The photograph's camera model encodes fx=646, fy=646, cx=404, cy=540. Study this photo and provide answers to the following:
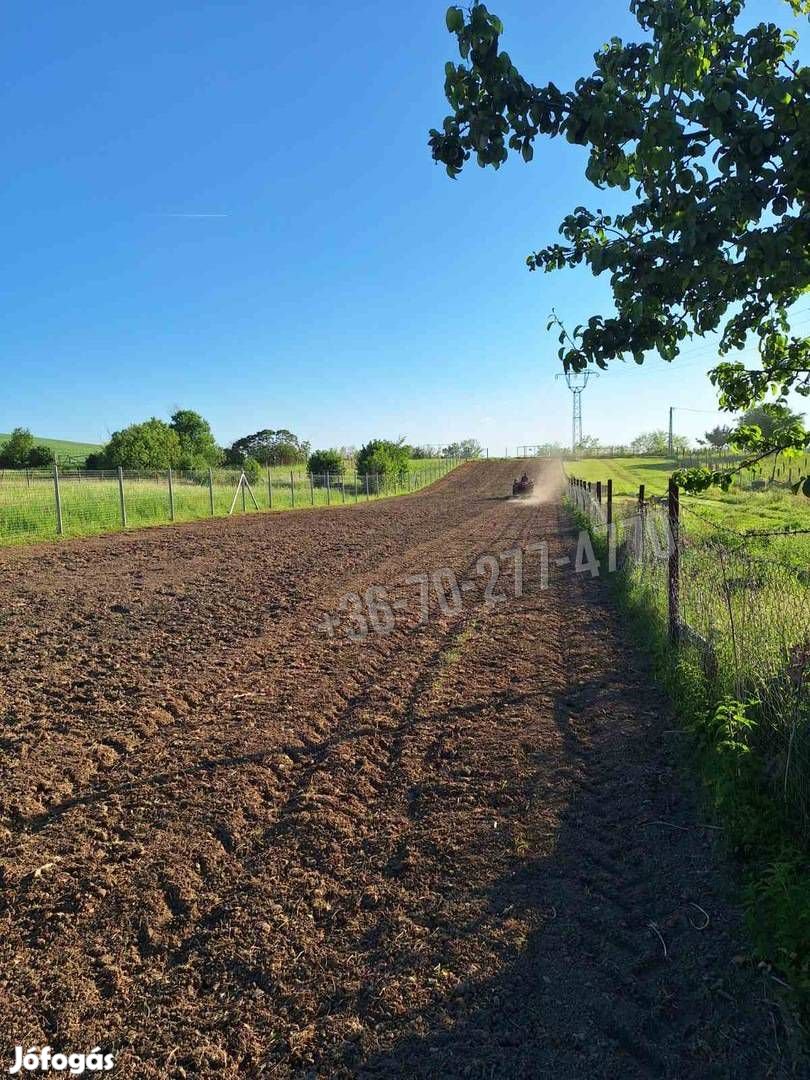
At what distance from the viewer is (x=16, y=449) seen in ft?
213

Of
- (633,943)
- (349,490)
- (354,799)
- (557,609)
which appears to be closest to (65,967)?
(354,799)

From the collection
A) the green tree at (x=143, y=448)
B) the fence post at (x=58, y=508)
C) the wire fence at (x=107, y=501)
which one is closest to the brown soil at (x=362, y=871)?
the fence post at (x=58, y=508)

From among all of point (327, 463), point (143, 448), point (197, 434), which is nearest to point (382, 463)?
point (327, 463)

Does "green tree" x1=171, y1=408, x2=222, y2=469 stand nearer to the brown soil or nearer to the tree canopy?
the tree canopy

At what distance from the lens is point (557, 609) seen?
29.1 feet

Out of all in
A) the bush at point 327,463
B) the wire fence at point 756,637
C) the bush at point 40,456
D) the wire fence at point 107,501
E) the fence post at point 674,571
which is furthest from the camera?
the bush at point 40,456

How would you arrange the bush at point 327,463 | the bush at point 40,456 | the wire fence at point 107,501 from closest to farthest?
the wire fence at point 107,501
the bush at point 327,463
the bush at point 40,456

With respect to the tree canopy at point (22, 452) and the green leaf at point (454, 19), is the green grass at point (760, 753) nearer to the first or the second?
the green leaf at point (454, 19)

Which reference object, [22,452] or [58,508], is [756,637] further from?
[22,452]

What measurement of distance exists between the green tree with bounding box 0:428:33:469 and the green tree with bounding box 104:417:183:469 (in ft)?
63.3

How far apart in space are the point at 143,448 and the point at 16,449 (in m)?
25.2

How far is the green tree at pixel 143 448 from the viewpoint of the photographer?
47.8m

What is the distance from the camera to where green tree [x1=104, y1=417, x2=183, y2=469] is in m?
47.8

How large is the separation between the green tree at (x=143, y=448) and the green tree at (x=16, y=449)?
19.3 metres
